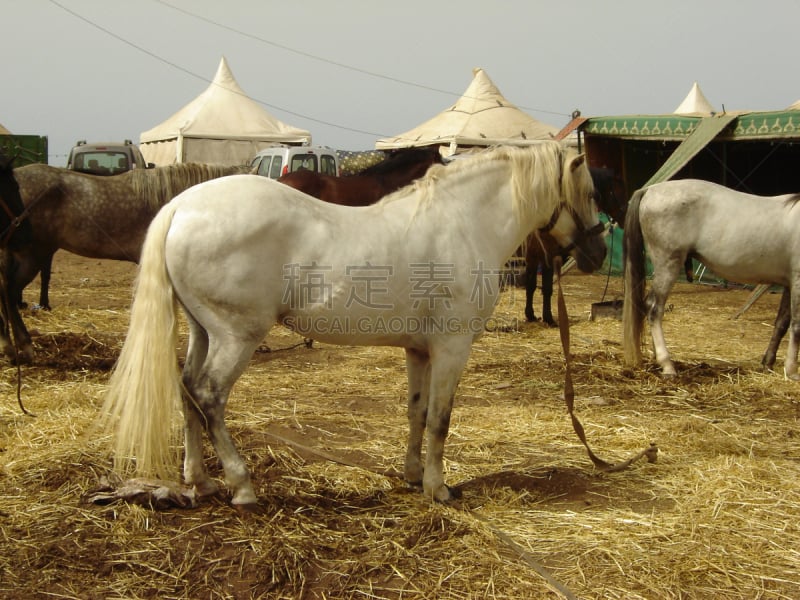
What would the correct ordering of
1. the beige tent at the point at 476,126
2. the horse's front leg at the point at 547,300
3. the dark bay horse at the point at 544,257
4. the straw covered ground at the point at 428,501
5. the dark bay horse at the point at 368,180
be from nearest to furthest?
1. the straw covered ground at the point at 428,501
2. the dark bay horse at the point at 368,180
3. the dark bay horse at the point at 544,257
4. the horse's front leg at the point at 547,300
5. the beige tent at the point at 476,126

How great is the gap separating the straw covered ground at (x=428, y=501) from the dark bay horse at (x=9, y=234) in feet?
1.22

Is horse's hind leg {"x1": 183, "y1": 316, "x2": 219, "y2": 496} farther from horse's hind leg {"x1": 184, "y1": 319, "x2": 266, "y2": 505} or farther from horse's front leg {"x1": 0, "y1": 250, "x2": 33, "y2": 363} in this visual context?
horse's front leg {"x1": 0, "y1": 250, "x2": 33, "y2": 363}

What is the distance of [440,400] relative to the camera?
12.0 feet

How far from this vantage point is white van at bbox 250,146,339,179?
1389 cm

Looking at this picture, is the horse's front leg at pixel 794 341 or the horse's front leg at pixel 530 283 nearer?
the horse's front leg at pixel 794 341

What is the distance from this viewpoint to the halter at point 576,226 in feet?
13.0

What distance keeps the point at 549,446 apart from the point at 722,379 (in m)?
2.59

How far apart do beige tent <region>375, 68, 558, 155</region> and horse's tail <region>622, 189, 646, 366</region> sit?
1144cm

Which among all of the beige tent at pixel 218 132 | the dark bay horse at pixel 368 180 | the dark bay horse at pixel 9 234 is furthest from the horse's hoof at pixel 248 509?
the beige tent at pixel 218 132

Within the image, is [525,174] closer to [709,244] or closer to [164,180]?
[709,244]

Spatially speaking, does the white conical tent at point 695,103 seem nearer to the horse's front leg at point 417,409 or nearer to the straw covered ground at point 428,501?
the straw covered ground at point 428,501

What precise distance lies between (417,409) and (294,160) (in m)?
11.0

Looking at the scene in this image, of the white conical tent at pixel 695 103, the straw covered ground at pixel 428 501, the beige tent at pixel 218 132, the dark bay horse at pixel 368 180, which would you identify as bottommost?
the straw covered ground at pixel 428 501

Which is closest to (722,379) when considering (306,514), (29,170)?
(306,514)
